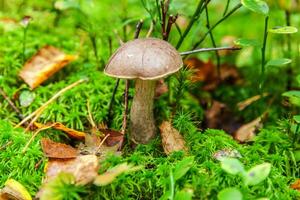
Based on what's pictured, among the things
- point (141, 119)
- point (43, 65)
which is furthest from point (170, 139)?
point (43, 65)

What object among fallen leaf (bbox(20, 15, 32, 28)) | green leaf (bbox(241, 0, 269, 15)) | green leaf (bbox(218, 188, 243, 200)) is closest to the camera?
green leaf (bbox(218, 188, 243, 200))

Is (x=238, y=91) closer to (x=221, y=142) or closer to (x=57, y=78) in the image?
(x=221, y=142)

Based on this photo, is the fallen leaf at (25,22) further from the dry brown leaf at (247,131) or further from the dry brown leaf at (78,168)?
the dry brown leaf at (247,131)

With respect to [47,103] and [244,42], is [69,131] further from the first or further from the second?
[244,42]

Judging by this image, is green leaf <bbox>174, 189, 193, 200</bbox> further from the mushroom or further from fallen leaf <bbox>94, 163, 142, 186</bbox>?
the mushroom

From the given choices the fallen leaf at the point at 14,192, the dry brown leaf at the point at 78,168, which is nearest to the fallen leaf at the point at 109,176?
the dry brown leaf at the point at 78,168

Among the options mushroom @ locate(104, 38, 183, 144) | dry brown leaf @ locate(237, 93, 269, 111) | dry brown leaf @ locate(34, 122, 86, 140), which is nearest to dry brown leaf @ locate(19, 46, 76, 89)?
dry brown leaf @ locate(34, 122, 86, 140)

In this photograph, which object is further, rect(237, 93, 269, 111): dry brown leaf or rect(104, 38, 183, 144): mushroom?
rect(237, 93, 269, 111): dry brown leaf

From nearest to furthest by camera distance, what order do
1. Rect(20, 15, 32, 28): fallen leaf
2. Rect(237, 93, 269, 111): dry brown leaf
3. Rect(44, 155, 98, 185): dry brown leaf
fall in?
Rect(44, 155, 98, 185): dry brown leaf
Rect(20, 15, 32, 28): fallen leaf
Rect(237, 93, 269, 111): dry brown leaf
